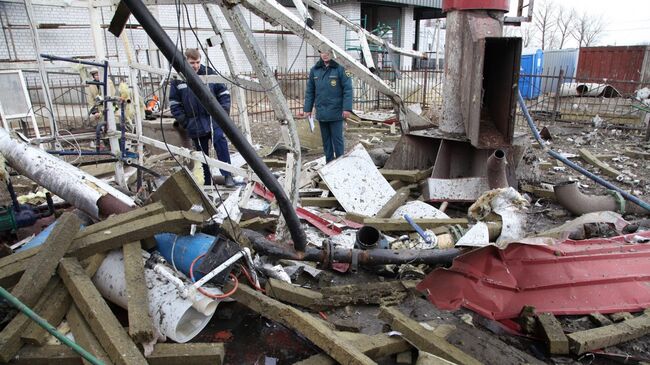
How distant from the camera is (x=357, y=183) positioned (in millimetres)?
5773

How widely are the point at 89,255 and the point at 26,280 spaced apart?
1.47ft

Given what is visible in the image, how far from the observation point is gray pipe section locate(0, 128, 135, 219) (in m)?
3.81

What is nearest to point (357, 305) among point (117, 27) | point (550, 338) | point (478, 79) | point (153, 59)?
point (550, 338)

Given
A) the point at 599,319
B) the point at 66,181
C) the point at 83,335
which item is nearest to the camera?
the point at 83,335

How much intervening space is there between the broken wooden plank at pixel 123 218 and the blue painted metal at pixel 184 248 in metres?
0.23

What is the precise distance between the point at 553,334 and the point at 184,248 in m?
2.86

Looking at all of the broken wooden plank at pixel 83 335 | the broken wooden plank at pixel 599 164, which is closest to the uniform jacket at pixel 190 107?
the broken wooden plank at pixel 83 335

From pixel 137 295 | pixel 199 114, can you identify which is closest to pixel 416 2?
pixel 199 114

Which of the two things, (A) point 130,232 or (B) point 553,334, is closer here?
(B) point 553,334

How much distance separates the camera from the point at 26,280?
279 cm

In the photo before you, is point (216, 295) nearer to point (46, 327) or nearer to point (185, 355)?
point (185, 355)

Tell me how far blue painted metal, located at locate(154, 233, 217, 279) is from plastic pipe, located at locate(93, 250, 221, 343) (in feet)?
0.59

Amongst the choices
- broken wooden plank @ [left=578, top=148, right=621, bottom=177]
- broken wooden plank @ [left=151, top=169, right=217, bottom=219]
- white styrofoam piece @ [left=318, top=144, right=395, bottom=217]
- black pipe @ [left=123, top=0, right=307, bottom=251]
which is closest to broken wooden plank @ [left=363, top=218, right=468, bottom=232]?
white styrofoam piece @ [left=318, top=144, right=395, bottom=217]

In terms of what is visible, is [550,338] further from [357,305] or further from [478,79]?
[478,79]
